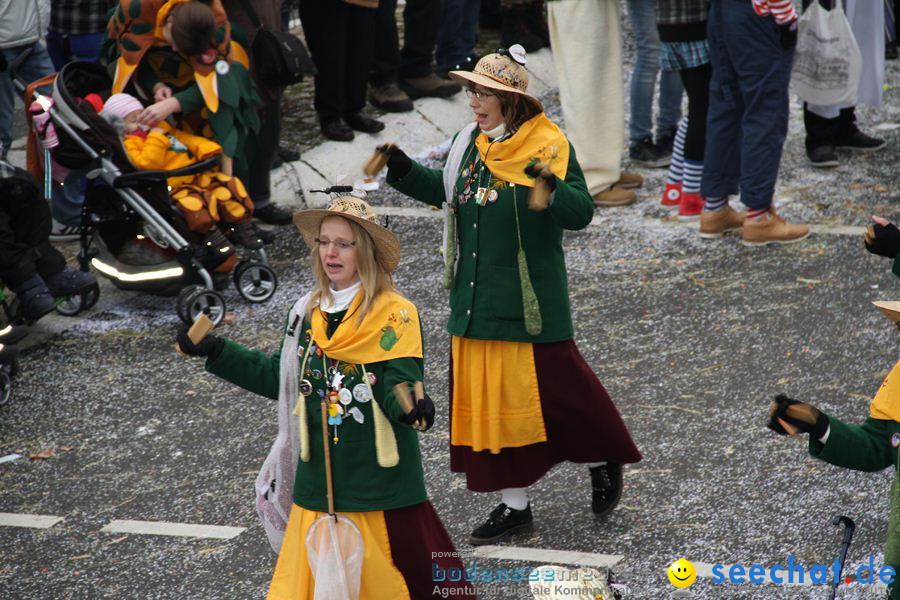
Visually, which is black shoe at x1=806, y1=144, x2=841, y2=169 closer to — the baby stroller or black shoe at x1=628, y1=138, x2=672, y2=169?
black shoe at x1=628, y1=138, x2=672, y2=169

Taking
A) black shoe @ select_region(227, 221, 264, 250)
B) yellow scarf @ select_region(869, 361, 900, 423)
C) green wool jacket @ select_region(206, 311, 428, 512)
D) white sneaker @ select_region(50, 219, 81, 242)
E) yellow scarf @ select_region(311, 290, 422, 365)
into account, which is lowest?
white sneaker @ select_region(50, 219, 81, 242)

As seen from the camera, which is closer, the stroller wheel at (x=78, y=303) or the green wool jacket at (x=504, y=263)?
the green wool jacket at (x=504, y=263)

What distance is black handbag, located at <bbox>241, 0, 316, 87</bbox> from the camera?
8.63 metres

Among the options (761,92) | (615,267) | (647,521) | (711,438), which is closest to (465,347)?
(647,521)

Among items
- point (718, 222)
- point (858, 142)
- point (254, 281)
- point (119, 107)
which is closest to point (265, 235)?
point (254, 281)

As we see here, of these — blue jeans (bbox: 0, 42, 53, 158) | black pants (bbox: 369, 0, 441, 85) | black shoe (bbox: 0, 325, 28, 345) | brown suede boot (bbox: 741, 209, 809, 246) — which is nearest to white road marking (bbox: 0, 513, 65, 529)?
black shoe (bbox: 0, 325, 28, 345)

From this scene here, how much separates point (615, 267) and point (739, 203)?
1.35 m

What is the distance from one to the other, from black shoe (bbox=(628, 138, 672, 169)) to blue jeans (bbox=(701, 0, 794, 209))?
1480 millimetres

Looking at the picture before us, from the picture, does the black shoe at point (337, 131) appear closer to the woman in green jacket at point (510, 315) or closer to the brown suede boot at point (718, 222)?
the brown suede boot at point (718, 222)

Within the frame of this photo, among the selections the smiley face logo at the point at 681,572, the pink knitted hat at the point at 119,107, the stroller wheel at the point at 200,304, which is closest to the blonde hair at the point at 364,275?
the smiley face logo at the point at 681,572

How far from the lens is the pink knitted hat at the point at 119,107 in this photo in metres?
7.73

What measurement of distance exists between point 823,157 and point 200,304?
4555 mm

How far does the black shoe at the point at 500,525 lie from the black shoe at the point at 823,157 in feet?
16.8

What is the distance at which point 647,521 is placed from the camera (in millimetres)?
5371
